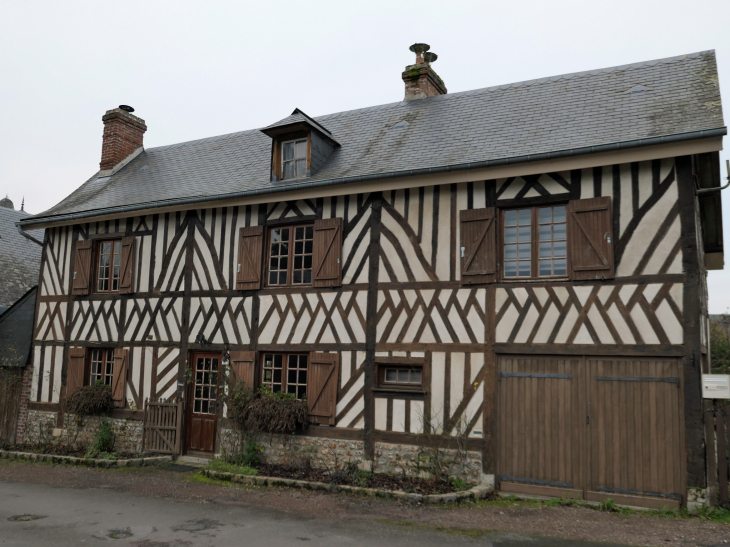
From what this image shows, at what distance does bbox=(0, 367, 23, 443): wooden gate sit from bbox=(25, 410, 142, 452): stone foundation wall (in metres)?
0.49

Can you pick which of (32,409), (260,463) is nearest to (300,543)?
(260,463)

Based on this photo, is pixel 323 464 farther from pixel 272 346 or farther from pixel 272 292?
pixel 272 292

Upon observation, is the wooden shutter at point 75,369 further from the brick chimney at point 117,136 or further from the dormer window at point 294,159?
the dormer window at point 294,159

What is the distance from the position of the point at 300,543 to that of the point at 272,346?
4.18m

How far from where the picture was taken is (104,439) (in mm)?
10312

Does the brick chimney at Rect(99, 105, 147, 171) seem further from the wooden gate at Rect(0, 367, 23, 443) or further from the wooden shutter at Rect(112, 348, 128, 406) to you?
the wooden shutter at Rect(112, 348, 128, 406)

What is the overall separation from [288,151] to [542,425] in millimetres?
5771

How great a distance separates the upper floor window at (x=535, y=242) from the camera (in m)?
7.69

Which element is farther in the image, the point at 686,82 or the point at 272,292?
the point at 272,292

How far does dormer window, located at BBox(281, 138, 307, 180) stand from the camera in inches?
389

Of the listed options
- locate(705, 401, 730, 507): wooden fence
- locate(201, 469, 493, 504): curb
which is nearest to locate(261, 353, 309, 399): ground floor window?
locate(201, 469, 493, 504): curb

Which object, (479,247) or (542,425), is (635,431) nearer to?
(542,425)

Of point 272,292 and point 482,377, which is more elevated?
point 272,292

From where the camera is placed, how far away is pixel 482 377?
25.7 ft
